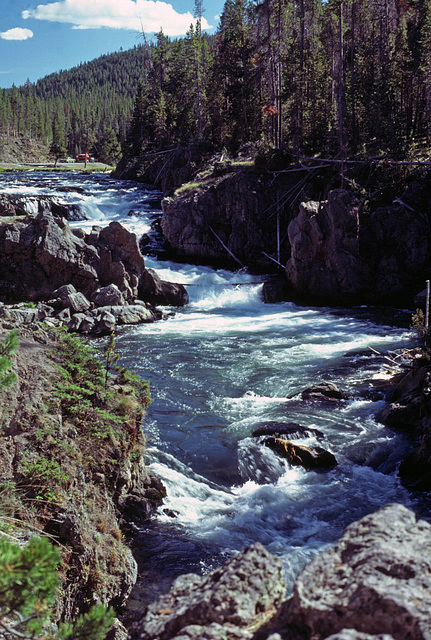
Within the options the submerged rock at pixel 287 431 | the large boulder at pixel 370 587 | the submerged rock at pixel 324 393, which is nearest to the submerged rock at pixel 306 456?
the submerged rock at pixel 287 431

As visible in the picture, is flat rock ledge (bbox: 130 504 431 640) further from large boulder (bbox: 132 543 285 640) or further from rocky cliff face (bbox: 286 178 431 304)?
rocky cliff face (bbox: 286 178 431 304)

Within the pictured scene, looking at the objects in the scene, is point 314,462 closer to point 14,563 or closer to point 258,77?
point 14,563

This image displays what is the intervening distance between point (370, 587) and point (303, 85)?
4125 centimetres

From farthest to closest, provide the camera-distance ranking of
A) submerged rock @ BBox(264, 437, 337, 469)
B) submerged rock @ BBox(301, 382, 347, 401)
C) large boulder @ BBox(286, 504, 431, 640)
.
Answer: submerged rock @ BBox(301, 382, 347, 401) < submerged rock @ BBox(264, 437, 337, 469) < large boulder @ BBox(286, 504, 431, 640)

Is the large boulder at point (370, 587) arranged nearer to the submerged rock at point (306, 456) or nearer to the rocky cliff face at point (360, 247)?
the submerged rock at point (306, 456)

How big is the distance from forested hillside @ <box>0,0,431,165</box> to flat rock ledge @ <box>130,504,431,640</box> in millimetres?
30606

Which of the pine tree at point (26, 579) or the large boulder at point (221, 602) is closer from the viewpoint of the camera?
the pine tree at point (26, 579)

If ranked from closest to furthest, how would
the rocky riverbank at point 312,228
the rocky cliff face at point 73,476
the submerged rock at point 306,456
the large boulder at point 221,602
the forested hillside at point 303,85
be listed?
the large boulder at point 221,602, the rocky cliff face at point 73,476, the submerged rock at point 306,456, the rocky riverbank at point 312,228, the forested hillside at point 303,85

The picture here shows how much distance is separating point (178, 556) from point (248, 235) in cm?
2687

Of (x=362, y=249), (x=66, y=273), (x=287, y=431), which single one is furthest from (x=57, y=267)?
(x=287, y=431)

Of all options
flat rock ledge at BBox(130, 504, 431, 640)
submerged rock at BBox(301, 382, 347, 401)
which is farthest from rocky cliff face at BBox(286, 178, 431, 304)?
flat rock ledge at BBox(130, 504, 431, 640)

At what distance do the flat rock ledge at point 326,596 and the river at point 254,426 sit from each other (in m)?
4.47

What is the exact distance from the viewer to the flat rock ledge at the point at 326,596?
9.36 ft

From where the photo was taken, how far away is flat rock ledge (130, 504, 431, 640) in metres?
2.85
